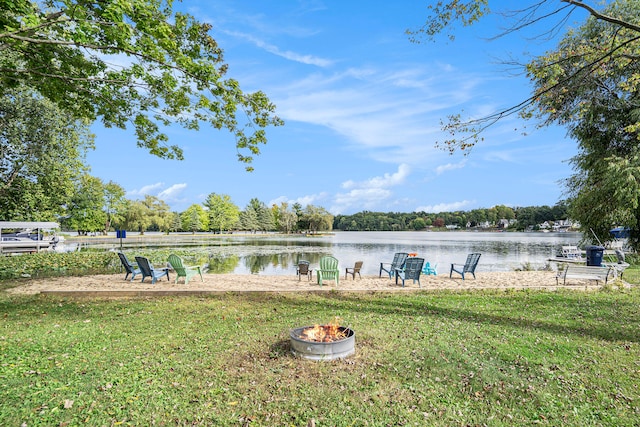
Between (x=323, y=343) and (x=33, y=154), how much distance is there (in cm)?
A: 2176

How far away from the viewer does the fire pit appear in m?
4.39

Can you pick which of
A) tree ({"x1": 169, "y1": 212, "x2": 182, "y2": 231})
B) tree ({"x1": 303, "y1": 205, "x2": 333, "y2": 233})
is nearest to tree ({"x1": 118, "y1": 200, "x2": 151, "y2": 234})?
tree ({"x1": 169, "y1": 212, "x2": 182, "y2": 231})

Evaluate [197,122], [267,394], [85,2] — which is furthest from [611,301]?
[85,2]

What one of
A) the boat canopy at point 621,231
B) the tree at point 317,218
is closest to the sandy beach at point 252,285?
the boat canopy at point 621,231

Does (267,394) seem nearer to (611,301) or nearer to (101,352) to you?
(101,352)

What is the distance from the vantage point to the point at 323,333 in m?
4.78

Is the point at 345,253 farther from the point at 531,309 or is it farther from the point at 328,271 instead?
the point at 531,309

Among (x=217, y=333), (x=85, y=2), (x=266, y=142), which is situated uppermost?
(x=85, y=2)

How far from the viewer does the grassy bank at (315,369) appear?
3258mm

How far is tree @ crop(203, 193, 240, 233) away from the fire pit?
72701 mm

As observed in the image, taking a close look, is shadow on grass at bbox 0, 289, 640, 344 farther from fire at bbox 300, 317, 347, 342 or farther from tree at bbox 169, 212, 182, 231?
tree at bbox 169, 212, 182, 231

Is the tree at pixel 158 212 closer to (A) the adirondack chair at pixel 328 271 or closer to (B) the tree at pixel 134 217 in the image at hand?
(B) the tree at pixel 134 217

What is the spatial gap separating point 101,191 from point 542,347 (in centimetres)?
5732

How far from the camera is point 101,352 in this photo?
4.71 m
